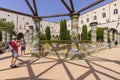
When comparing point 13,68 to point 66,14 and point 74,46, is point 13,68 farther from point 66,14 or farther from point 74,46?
A: point 66,14

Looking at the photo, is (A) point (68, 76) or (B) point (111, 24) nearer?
(A) point (68, 76)

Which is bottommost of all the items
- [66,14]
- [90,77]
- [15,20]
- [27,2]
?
[90,77]

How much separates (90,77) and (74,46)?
480 centimetres

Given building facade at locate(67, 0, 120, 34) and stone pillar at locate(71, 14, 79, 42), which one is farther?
building facade at locate(67, 0, 120, 34)

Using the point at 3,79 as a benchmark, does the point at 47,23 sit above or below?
above

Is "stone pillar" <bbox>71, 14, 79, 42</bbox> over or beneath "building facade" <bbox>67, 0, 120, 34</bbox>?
beneath

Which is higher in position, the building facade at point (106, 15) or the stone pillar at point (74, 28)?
the building facade at point (106, 15)

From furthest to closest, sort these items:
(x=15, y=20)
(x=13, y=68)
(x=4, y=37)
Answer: (x=15, y=20), (x=4, y=37), (x=13, y=68)

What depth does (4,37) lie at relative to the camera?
16.7m

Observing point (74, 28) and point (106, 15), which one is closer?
point (74, 28)

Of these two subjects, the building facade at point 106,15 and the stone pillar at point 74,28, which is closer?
the stone pillar at point 74,28

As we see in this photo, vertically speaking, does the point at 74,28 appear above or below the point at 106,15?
below

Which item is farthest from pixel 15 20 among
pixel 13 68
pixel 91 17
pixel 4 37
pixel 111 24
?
pixel 13 68

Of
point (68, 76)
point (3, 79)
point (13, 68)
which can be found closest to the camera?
point (3, 79)
